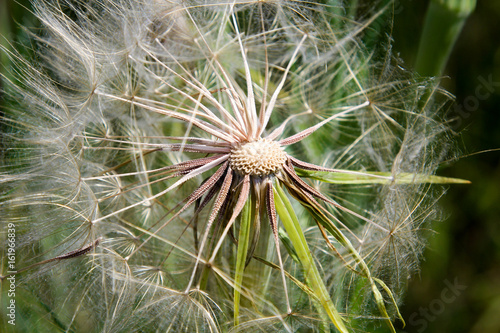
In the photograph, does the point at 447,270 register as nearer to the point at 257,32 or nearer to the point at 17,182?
the point at 257,32

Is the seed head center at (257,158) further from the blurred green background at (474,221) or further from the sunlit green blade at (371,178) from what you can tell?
the blurred green background at (474,221)

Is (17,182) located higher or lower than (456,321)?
higher

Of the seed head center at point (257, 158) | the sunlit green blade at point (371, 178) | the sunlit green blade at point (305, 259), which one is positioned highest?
the seed head center at point (257, 158)

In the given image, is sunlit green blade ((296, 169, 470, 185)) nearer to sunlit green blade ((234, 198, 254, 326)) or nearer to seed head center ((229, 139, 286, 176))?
seed head center ((229, 139, 286, 176))

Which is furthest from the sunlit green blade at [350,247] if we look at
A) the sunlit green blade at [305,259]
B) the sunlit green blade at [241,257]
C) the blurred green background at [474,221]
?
the blurred green background at [474,221]

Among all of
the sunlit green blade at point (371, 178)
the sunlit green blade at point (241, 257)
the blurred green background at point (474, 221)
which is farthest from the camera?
the blurred green background at point (474, 221)

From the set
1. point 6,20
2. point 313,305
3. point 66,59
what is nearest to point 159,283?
point 313,305

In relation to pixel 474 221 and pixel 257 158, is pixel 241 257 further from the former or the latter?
pixel 474 221
